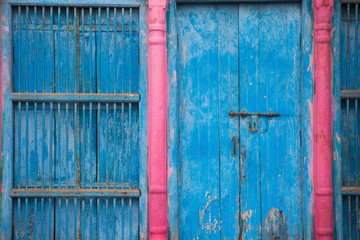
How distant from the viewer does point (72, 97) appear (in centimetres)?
313

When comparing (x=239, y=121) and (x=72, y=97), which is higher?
(x=72, y=97)

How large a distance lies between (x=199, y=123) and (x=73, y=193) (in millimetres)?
1267

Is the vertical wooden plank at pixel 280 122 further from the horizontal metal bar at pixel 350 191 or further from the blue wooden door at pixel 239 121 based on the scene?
the horizontal metal bar at pixel 350 191

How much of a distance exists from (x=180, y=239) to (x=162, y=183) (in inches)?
21.5

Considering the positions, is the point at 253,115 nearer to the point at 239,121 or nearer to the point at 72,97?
the point at 239,121

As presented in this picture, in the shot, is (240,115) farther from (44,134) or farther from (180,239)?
(44,134)

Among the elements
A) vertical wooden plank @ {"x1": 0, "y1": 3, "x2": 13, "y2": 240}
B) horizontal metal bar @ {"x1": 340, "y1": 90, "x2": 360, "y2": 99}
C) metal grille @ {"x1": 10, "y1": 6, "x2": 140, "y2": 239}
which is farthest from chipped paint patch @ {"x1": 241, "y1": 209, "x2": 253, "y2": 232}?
vertical wooden plank @ {"x1": 0, "y1": 3, "x2": 13, "y2": 240}

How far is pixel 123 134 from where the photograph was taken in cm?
319

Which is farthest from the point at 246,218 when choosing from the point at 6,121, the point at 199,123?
the point at 6,121

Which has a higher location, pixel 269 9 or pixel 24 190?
pixel 269 9

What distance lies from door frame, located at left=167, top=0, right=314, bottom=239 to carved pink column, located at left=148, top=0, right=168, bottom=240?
0.23 feet

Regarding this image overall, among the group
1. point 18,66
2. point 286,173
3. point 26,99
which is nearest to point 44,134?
point 26,99

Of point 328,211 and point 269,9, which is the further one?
point 269,9

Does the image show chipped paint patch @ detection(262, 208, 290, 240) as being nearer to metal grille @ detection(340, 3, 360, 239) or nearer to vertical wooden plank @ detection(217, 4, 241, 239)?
vertical wooden plank @ detection(217, 4, 241, 239)
